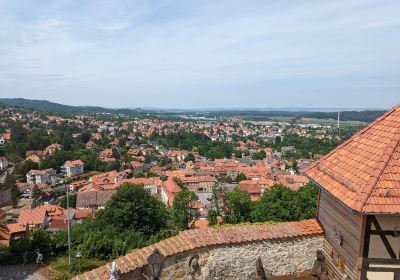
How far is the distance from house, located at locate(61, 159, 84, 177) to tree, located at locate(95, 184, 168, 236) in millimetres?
54186

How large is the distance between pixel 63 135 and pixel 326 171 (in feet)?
373

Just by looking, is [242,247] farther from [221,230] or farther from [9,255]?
[9,255]

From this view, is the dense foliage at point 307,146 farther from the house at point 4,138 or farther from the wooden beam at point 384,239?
the wooden beam at point 384,239

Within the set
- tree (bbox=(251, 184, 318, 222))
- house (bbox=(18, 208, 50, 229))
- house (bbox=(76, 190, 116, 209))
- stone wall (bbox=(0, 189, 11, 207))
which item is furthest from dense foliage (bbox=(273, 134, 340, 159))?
tree (bbox=(251, 184, 318, 222))

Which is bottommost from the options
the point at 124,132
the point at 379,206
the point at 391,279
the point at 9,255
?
the point at 124,132

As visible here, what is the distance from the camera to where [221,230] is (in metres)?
7.47

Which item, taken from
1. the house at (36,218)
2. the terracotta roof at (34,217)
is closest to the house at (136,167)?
the house at (36,218)

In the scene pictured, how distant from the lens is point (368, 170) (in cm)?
651


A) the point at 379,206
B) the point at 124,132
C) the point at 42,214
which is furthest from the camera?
the point at 124,132

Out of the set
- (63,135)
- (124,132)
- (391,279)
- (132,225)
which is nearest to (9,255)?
(132,225)

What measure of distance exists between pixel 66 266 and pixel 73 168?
220 ft

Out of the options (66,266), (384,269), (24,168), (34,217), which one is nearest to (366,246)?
(384,269)

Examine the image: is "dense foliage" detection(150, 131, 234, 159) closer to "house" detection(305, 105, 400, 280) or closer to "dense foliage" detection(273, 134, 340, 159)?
"dense foliage" detection(273, 134, 340, 159)

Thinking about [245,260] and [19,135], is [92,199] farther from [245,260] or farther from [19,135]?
[19,135]
